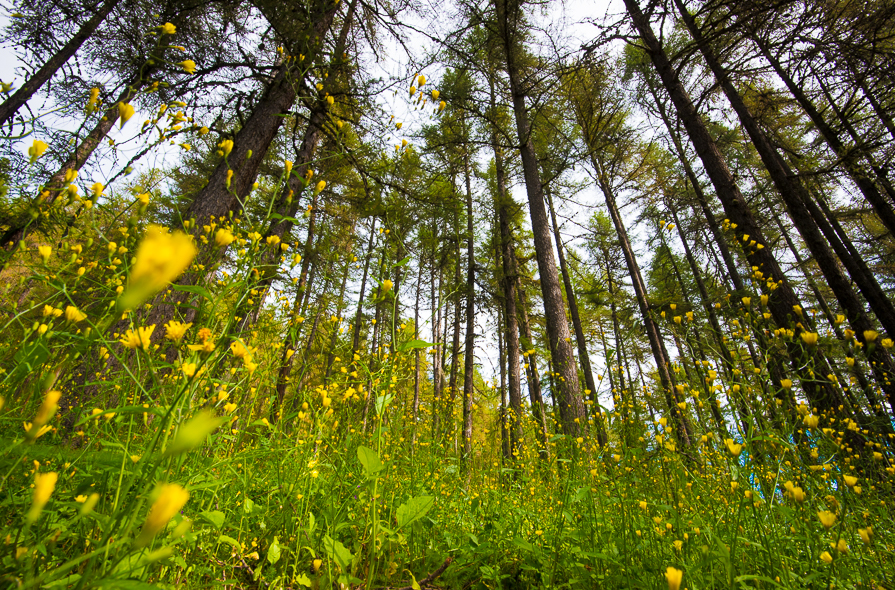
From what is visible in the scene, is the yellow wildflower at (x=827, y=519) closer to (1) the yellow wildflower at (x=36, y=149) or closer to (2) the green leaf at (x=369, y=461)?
(2) the green leaf at (x=369, y=461)

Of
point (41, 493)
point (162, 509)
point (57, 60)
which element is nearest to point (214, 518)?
point (41, 493)

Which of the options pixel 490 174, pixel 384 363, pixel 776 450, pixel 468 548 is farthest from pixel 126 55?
pixel 490 174

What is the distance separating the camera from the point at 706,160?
Result: 14.5 ft

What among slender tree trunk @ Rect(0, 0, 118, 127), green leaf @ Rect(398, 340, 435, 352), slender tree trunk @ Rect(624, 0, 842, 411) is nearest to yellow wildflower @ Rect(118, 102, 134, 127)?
green leaf @ Rect(398, 340, 435, 352)

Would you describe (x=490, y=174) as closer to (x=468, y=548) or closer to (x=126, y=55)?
(x=126, y=55)

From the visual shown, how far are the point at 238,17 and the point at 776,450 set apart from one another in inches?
260

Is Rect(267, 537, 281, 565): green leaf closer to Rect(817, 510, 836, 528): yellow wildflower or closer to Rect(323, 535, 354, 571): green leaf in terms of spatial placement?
Rect(323, 535, 354, 571): green leaf

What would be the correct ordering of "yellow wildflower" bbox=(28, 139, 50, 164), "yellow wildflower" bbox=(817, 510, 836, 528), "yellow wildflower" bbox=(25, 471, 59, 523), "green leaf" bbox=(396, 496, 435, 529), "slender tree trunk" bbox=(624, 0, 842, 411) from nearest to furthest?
"yellow wildflower" bbox=(25, 471, 59, 523) → "yellow wildflower" bbox=(817, 510, 836, 528) → "yellow wildflower" bbox=(28, 139, 50, 164) → "green leaf" bbox=(396, 496, 435, 529) → "slender tree trunk" bbox=(624, 0, 842, 411)

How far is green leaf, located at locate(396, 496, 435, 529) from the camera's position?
1.16 m

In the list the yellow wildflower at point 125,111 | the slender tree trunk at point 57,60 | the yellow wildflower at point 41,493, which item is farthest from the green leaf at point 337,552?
the slender tree trunk at point 57,60

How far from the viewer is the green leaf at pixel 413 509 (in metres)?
1.16

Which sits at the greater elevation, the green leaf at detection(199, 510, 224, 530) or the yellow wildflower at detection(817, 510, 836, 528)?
the yellow wildflower at detection(817, 510, 836, 528)

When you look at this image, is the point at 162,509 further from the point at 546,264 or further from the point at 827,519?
the point at 546,264

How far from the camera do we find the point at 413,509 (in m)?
1.20
